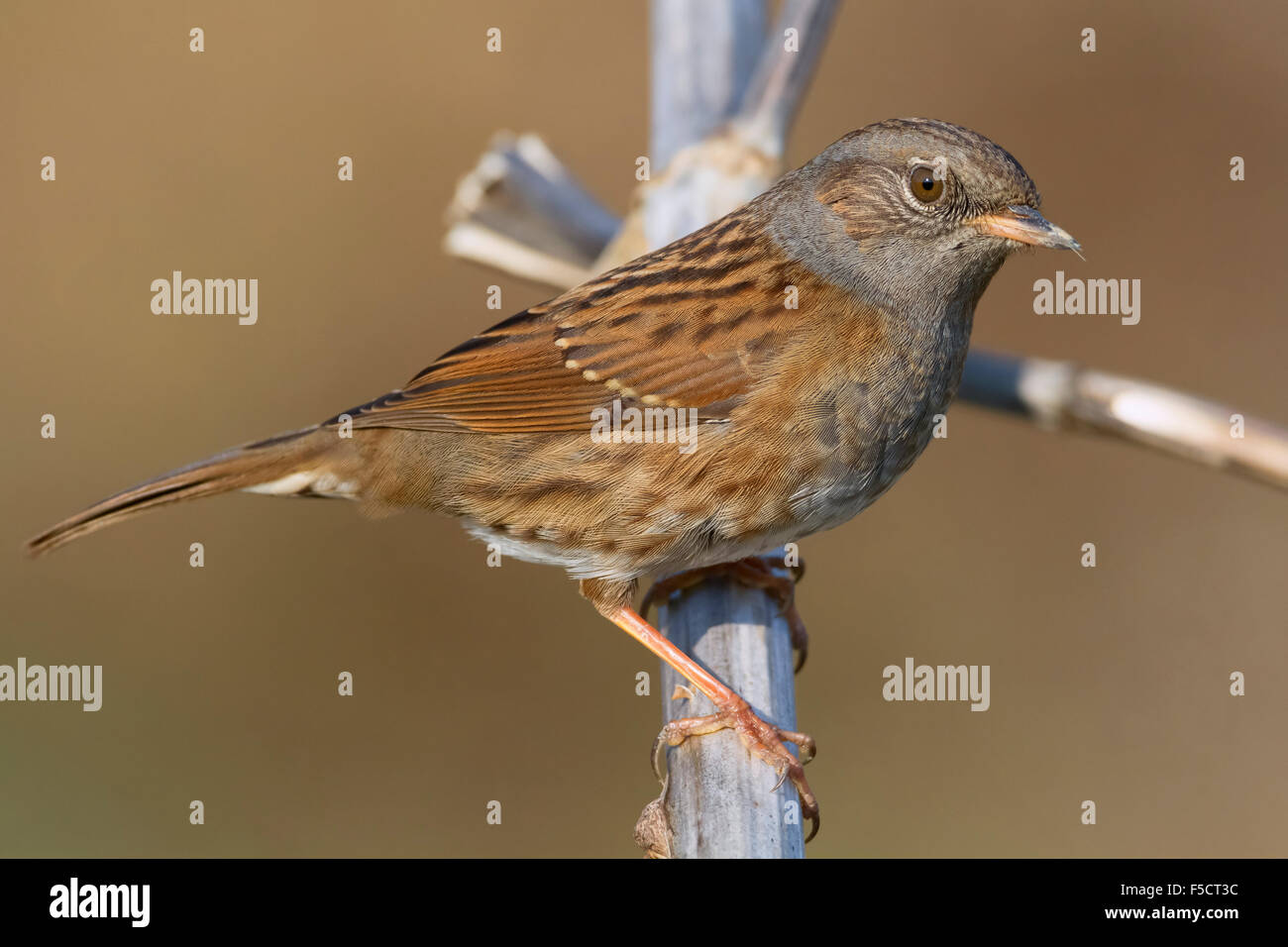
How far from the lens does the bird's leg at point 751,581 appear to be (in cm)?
396

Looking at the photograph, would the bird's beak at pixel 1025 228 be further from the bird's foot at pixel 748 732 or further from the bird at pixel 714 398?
the bird's foot at pixel 748 732

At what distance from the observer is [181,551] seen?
7.15 metres

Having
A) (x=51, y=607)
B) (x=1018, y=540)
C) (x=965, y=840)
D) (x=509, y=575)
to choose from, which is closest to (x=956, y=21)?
(x=1018, y=540)

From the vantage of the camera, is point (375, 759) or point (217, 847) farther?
point (375, 759)

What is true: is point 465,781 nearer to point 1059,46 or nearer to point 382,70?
point 382,70

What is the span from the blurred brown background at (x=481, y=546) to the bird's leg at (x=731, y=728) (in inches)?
109

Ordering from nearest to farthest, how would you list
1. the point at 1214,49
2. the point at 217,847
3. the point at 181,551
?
the point at 217,847 → the point at 181,551 → the point at 1214,49

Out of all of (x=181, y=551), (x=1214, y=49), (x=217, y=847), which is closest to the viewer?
(x=217, y=847)

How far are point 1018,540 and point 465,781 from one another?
3.22 m

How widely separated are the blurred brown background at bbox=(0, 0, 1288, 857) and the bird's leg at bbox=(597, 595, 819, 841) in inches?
109

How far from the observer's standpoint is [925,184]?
3.67 m
